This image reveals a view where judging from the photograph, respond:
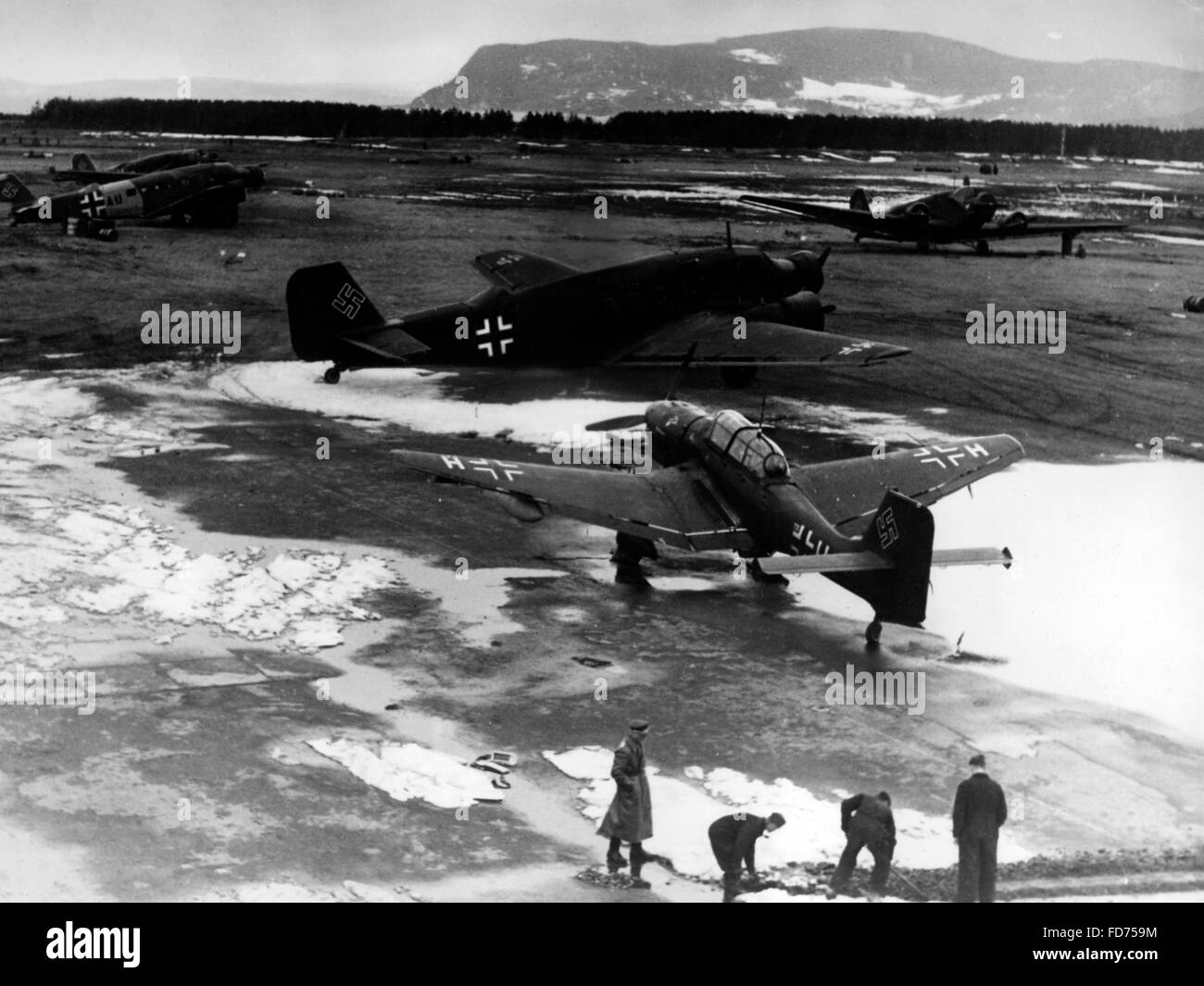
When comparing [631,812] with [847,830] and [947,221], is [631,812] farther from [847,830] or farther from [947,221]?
[947,221]

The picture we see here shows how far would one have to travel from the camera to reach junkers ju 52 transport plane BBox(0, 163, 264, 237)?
41.9m

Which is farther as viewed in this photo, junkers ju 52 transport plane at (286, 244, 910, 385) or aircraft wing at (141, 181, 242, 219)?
aircraft wing at (141, 181, 242, 219)

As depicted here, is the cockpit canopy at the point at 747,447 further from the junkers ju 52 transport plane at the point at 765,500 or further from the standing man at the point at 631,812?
the standing man at the point at 631,812

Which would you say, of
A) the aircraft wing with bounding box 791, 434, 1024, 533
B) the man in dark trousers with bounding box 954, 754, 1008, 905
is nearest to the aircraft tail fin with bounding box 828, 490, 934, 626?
the aircraft wing with bounding box 791, 434, 1024, 533

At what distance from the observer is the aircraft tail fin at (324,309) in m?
24.1

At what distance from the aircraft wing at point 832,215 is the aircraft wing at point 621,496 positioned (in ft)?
75.9

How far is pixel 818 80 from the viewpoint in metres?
40.5

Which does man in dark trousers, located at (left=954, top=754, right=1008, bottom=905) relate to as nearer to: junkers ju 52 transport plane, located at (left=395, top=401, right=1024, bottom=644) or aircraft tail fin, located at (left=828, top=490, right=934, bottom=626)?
aircraft tail fin, located at (left=828, top=490, right=934, bottom=626)

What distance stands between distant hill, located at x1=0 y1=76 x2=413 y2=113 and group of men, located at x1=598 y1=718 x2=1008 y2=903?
2058 cm

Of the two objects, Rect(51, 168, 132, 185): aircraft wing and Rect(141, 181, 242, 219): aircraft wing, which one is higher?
Rect(51, 168, 132, 185): aircraft wing

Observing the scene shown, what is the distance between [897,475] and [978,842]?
8427 mm
